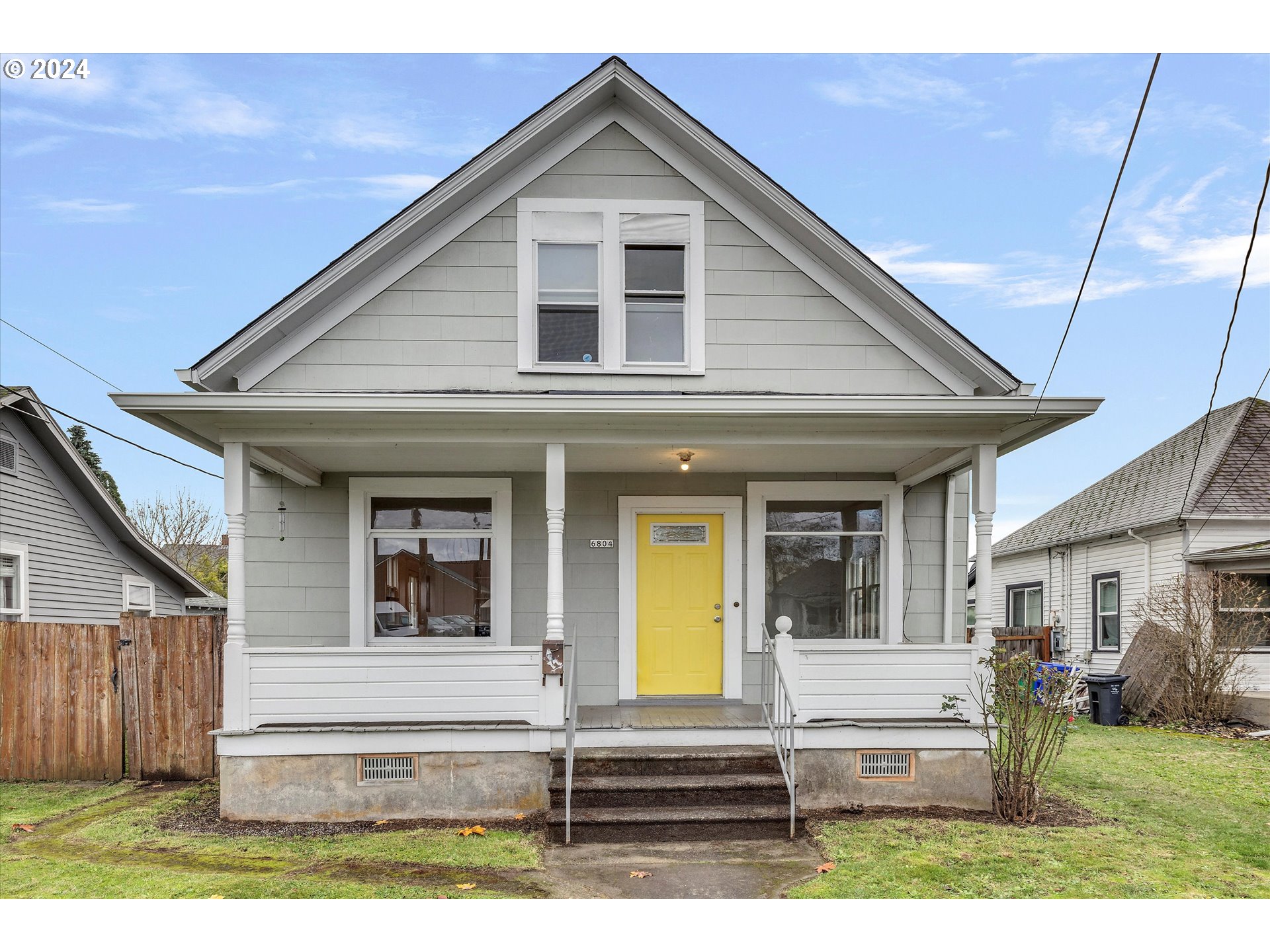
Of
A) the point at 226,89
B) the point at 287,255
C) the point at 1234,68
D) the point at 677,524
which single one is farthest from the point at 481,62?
the point at 287,255

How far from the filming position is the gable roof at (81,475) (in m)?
12.3

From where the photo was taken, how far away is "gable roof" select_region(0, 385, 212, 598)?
12297 mm

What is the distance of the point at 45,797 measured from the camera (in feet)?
26.6

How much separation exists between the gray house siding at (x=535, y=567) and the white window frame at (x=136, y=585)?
803cm

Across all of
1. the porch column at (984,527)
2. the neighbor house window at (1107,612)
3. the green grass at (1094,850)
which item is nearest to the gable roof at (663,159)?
the porch column at (984,527)

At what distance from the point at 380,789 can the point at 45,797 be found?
3.39 m

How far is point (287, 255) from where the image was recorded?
22016 millimetres

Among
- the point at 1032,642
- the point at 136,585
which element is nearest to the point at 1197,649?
the point at 1032,642

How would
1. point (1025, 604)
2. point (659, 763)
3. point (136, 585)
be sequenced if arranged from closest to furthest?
point (659, 763) → point (136, 585) → point (1025, 604)

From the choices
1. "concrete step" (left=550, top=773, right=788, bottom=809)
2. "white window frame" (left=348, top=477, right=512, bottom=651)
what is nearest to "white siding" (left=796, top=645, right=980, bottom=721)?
"concrete step" (left=550, top=773, right=788, bottom=809)

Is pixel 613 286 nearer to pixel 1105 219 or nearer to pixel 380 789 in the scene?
pixel 1105 219

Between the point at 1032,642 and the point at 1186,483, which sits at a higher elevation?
the point at 1186,483
